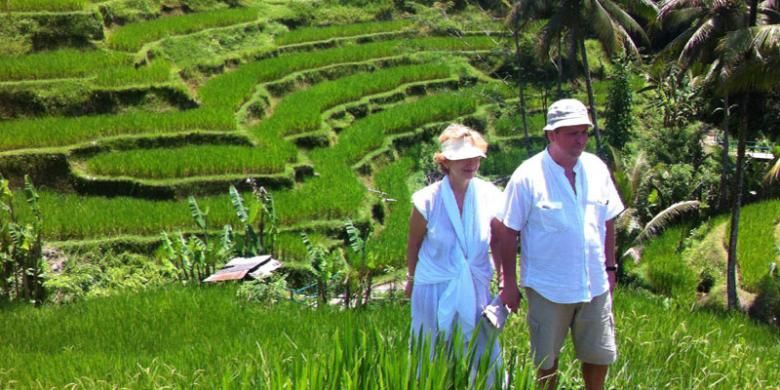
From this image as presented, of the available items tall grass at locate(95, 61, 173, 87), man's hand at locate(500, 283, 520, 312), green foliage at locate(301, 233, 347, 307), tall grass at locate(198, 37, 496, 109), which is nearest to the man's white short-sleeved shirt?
man's hand at locate(500, 283, 520, 312)

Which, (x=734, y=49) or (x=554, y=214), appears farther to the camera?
(x=734, y=49)

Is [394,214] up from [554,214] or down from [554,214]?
down

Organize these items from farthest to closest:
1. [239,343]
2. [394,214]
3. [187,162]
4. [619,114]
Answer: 1. [619,114]
2. [394,214]
3. [187,162]
4. [239,343]

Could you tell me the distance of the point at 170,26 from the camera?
17.8m

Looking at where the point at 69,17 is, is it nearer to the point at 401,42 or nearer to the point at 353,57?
the point at 353,57

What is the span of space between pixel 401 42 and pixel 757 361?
1691 centimetres

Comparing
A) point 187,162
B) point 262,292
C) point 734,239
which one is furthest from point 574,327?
point 187,162

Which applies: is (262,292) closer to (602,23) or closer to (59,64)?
(59,64)

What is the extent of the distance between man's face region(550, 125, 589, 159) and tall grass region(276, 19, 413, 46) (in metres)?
16.2

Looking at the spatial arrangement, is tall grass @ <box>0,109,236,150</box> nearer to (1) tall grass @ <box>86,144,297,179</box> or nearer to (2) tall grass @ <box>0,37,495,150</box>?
(2) tall grass @ <box>0,37,495,150</box>

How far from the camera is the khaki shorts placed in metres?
4.17

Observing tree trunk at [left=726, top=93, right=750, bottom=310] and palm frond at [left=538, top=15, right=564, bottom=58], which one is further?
palm frond at [left=538, top=15, right=564, bottom=58]

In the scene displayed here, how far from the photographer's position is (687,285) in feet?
37.4

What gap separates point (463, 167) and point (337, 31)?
1805 cm
